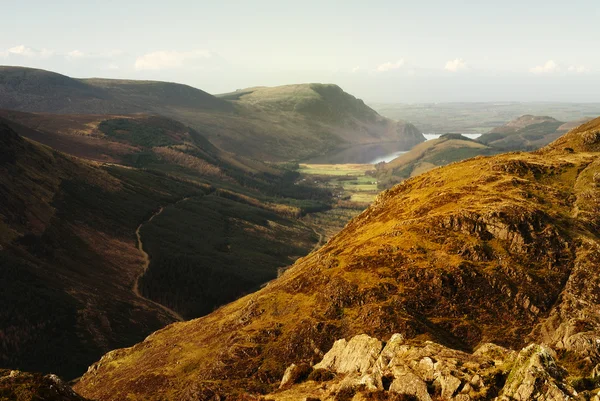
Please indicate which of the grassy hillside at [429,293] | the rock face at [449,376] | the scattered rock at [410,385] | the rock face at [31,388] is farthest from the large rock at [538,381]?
the rock face at [31,388]

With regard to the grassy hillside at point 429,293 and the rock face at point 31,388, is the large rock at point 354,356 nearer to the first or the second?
the grassy hillside at point 429,293

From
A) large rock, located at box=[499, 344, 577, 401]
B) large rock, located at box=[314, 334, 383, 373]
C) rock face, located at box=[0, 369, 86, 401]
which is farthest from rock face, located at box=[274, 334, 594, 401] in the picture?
rock face, located at box=[0, 369, 86, 401]

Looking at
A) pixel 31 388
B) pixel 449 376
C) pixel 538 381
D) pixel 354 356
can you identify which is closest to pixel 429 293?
pixel 354 356

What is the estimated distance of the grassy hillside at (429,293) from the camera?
9106 cm

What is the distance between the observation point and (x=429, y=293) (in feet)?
324

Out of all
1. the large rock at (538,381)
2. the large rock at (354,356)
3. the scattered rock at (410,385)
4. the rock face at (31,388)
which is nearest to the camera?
the large rock at (538,381)

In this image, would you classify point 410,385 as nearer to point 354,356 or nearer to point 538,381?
point 538,381

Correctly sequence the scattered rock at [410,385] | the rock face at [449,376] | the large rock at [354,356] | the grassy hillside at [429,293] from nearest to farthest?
1. the rock face at [449,376]
2. the scattered rock at [410,385]
3. the large rock at [354,356]
4. the grassy hillside at [429,293]

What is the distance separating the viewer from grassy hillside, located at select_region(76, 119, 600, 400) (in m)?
91.1

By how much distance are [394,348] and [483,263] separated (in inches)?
1824

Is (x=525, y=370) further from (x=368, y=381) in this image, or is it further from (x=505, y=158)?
(x=505, y=158)

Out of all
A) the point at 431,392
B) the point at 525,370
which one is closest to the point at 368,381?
the point at 431,392

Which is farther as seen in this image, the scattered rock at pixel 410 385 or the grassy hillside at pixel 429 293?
the grassy hillside at pixel 429 293

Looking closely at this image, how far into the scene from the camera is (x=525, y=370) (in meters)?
45.6
